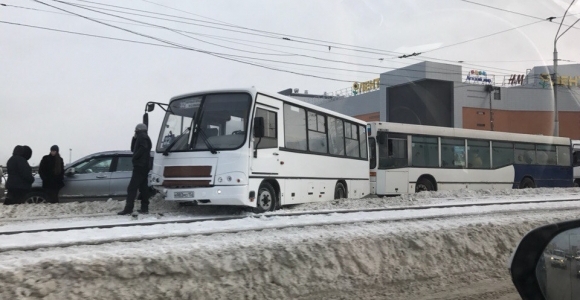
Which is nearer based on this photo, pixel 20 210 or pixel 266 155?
pixel 20 210

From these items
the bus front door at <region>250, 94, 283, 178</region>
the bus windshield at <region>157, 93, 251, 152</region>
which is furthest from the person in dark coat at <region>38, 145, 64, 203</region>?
the bus front door at <region>250, 94, 283, 178</region>

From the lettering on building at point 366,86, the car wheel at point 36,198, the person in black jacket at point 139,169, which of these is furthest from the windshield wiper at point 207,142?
the lettering on building at point 366,86

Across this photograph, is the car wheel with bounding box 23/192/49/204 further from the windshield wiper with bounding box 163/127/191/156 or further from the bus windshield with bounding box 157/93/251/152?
the windshield wiper with bounding box 163/127/191/156

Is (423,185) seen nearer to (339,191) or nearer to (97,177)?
(339,191)

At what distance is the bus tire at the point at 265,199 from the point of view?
10.8 metres

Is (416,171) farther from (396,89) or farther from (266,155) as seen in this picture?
(396,89)

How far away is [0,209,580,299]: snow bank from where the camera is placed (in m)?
4.15

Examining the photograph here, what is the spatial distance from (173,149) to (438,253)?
264 inches

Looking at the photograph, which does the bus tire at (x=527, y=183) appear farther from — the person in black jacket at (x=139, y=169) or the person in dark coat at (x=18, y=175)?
the person in dark coat at (x=18, y=175)

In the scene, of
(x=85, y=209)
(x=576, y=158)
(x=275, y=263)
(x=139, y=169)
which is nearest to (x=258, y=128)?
(x=139, y=169)

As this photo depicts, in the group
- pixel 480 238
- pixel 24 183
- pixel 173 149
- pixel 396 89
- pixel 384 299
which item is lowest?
pixel 384 299

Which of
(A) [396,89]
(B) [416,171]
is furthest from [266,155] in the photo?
(A) [396,89]

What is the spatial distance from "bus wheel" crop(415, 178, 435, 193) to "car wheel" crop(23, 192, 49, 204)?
530 inches

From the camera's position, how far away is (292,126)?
12336 mm
